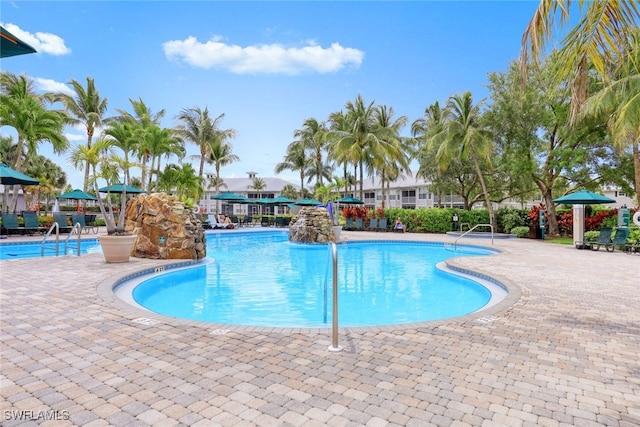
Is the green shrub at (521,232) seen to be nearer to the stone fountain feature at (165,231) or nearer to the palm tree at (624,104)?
the palm tree at (624,104)

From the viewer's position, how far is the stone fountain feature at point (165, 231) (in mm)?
10367

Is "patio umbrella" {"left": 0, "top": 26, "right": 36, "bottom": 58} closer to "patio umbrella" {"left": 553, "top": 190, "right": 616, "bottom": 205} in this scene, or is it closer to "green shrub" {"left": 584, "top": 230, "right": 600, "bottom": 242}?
"patio umbrella" {"left": 553, "top": 190, "right": 616, "bottom": 205}

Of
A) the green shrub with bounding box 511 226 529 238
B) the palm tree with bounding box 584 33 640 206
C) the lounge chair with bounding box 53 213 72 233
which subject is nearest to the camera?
the palm tree with bounding box 584 33 640 206

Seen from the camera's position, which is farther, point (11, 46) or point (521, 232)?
point (521, 232)

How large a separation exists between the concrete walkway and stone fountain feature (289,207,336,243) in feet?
38.2

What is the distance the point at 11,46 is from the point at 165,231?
801 cm

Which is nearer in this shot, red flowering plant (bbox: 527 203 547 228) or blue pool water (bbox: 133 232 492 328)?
blue pool water (bbox: 133 232 492 328)

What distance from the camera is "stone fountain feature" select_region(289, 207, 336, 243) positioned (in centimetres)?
1680

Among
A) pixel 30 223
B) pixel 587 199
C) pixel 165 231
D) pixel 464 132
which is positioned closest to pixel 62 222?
pixel 30 223

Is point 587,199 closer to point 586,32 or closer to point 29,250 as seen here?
point 586,32

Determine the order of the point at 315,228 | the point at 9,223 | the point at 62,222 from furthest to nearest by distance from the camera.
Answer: the point at 62,222
the point at 315,228
the point at 9,223

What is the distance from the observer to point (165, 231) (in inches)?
408

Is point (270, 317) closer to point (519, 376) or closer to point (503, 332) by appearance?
point (503, 332)

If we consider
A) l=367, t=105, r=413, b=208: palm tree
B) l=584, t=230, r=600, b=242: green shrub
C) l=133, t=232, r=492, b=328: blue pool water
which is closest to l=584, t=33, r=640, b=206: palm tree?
l=584, t=230, r=600, b=242: green shrub
